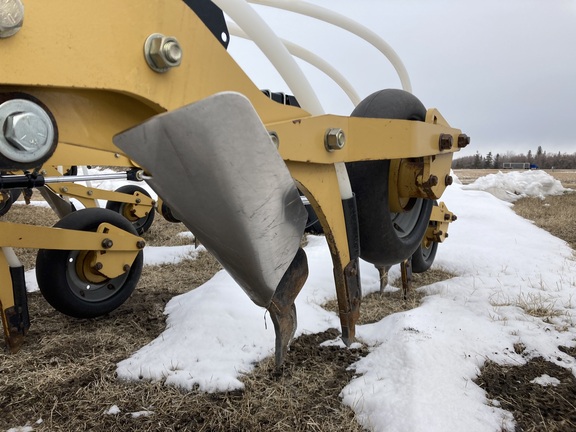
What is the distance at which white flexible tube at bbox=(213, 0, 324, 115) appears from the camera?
120 cm

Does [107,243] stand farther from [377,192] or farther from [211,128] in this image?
[211,128]

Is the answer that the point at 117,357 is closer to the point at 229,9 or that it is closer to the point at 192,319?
the point at 192,319

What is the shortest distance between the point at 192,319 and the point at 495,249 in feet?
11.6

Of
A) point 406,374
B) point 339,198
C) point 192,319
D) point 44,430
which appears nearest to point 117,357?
point 192,319

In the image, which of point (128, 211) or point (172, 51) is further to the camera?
point (128, 211)

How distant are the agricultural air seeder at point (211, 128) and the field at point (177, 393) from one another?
0.54 metres

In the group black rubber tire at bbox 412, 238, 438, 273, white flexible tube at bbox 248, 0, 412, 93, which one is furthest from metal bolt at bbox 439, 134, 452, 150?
black rubber tire at bbox 412, 238, 438, 273

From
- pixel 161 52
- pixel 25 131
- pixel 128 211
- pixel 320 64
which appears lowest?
pixel 128 211

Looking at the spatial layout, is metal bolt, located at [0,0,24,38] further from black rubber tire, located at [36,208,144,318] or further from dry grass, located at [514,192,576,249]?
dry grass, located at [514,192,576,249]

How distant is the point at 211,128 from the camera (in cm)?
84

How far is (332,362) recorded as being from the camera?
2217mm

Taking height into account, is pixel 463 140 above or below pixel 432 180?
above

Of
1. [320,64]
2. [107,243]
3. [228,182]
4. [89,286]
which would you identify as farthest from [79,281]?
[228,182]

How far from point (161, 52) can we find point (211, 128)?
0.20 m
